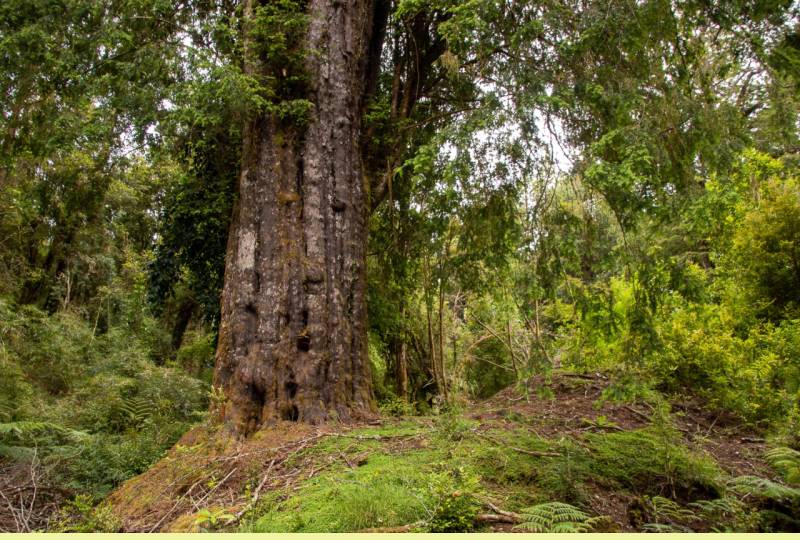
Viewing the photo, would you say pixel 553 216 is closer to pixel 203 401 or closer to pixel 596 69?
pixel 596 69

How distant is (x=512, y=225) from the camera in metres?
5.13

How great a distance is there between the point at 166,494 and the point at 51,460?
2.62 metres

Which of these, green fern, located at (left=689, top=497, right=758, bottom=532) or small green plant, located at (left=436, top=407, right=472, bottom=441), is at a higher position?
small green plant, located at (left=436, top=407, right=472, bottom=441)

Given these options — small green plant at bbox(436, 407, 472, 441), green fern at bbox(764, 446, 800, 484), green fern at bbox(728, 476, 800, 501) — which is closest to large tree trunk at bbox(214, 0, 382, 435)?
small green plant at bbox(436, 407, 472, 441)

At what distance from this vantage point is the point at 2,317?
9.27 metres

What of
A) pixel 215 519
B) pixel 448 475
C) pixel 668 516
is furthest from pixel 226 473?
pixel 668 516

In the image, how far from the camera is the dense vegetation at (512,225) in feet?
12.9

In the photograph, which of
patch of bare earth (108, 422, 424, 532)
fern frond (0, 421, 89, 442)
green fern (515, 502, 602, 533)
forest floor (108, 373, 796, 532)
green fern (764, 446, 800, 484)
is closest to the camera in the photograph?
green fern (515, 502, 602, 533)

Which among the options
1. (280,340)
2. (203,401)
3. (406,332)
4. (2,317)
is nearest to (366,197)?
(280,340)

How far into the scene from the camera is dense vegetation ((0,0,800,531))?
12.9 ft

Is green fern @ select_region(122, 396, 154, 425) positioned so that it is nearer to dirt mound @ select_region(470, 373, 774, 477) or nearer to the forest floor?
the forest floor

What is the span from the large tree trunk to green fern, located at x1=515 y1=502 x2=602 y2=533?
2757 millimetres

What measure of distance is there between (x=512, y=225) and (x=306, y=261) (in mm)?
2123

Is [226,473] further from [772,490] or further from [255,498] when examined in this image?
[772,490]
